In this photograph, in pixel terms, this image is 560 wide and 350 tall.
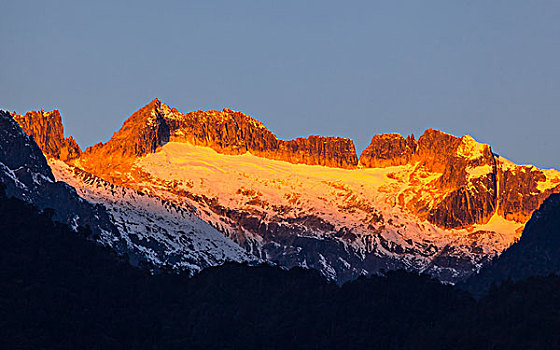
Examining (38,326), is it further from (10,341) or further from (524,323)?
(524,323)

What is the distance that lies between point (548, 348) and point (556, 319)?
9057 millimetres

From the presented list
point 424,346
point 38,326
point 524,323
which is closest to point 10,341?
point 38,326

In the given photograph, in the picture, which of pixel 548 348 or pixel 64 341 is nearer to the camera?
pixel 548 348

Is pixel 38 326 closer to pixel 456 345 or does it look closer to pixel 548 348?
pixel 456 345

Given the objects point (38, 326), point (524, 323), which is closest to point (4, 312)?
point (38, 326)

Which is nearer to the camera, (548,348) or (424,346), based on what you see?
(548,348)

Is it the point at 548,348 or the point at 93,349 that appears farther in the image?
the point at 93,349

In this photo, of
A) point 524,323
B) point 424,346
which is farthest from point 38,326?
point 524,323

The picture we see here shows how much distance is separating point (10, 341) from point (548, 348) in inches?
3012

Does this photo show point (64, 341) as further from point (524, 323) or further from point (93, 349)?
point (524, 323)

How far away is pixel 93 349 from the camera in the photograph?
19975 centimetres

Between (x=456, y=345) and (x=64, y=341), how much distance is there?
2295 inches

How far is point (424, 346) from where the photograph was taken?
19988cm

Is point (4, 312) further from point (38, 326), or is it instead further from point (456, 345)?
point (456, 345)
